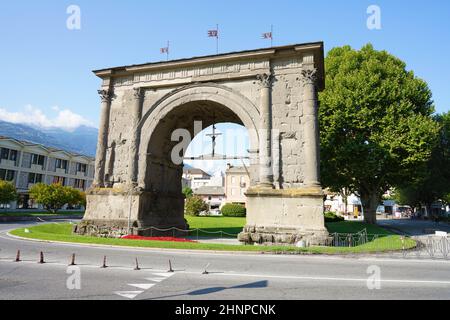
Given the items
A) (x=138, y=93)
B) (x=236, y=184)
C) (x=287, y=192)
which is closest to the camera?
(x=287, y=192)

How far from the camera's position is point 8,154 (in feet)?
151

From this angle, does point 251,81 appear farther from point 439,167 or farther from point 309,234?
point 439,167

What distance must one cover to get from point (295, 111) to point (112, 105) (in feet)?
42.1

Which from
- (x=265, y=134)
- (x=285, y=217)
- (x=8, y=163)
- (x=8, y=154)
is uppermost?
(x=8, y=154)

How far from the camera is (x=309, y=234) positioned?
14727 millimetres

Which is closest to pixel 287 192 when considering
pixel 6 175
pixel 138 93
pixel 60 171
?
pixel 138 93

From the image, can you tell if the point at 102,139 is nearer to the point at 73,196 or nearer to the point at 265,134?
the point at 265,134

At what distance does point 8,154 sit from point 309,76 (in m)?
49.0

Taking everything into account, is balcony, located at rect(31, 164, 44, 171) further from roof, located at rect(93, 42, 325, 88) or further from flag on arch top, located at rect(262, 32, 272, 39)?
flag on arch top, located at rect(262, 32, 272, 39)

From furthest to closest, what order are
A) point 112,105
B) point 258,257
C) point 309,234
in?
point 112,105 → point 309,234 → point 258,257

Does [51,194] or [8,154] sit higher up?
[8,154]

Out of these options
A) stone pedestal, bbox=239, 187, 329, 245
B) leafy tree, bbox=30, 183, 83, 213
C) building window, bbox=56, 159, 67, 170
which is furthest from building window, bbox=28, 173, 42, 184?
stone pedestal, bbox=239, 187, 329, 245

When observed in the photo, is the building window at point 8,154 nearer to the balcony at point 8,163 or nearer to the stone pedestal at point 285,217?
the balcony at point 8,163
